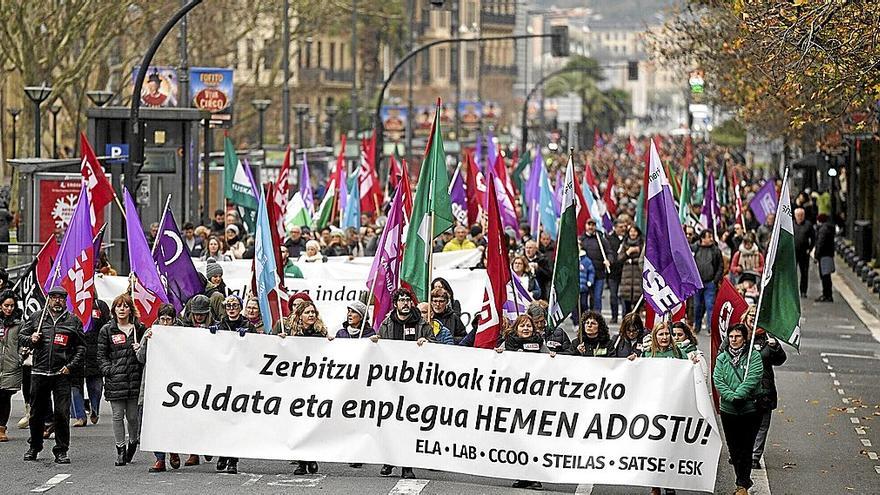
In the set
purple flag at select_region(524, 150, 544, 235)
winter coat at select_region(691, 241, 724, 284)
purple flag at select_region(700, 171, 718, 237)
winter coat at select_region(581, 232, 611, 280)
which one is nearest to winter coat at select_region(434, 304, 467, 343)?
winter coat at select_region(691, 241, 724, 284)

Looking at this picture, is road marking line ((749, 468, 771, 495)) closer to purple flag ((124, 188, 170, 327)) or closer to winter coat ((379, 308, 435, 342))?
winter coat ((379, 308, 435, 342))

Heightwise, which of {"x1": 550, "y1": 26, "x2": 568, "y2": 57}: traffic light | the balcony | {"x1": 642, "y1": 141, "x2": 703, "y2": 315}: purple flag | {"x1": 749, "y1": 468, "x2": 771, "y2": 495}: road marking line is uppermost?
the balcony

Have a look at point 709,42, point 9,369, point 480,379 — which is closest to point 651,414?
point 480,379

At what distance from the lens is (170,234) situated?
16828mm


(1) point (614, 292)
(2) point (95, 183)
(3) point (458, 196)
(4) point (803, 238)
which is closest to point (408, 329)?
(2) point (95, 183)

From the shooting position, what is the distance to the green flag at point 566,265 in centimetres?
1470

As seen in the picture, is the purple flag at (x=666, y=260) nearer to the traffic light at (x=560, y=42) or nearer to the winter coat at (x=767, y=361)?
the winter coat at (x=767, y=361)

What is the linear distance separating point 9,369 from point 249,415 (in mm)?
2665

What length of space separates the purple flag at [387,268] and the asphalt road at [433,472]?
6.67 feet

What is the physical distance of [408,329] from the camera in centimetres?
1418

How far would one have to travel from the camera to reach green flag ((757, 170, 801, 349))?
42.7 feet

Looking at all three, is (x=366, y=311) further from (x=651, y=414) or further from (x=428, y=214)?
(x=651, y=414)

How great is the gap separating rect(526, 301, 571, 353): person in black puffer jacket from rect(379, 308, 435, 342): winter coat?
0.84 meters

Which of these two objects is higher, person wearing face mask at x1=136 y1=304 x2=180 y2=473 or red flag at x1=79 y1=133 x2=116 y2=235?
red flag at x1=79 y1=133 x2=116 y2=235
